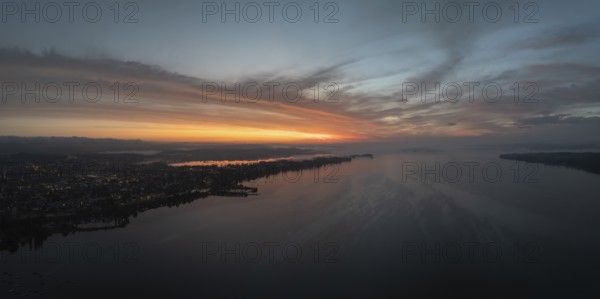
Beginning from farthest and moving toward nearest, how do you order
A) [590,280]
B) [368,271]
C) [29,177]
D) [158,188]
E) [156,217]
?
[29,177]
[158,188]
[156,217]
[368,271]
[590,280]

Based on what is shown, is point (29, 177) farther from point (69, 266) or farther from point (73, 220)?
point (69, 266)

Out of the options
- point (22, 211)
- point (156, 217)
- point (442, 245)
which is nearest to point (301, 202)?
point (156, 217)

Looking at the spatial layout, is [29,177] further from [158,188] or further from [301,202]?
[301,202]

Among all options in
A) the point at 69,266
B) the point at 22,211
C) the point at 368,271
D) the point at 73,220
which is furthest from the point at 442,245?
the point at 22,211

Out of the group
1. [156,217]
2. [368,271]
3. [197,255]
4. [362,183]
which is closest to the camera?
[368,271]

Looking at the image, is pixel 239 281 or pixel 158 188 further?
pixel 158 188

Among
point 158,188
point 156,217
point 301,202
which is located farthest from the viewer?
point 158,188
